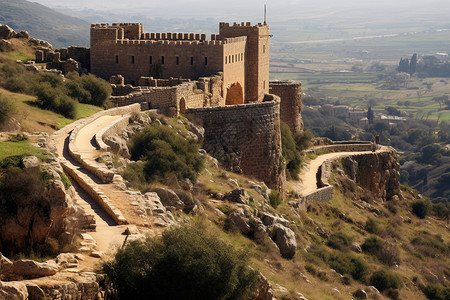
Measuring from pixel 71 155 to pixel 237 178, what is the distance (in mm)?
8604

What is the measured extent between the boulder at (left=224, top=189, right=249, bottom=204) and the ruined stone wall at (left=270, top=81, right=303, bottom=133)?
19.4m

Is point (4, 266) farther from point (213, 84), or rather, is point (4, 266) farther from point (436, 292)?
point (213, 84)

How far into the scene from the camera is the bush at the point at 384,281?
974 inches

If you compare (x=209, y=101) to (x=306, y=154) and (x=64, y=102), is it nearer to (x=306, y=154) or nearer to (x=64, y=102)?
(x=64, y=102)

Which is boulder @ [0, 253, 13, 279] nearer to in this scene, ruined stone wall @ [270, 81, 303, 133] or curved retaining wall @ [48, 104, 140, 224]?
curved retaining wall @ [48, 104, 140, 224]

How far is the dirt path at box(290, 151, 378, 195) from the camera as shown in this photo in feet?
116

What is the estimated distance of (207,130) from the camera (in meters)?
29.0

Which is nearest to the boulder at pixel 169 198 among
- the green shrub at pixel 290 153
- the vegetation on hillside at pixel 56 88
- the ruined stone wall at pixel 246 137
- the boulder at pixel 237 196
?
the boulder at pixel 237 196

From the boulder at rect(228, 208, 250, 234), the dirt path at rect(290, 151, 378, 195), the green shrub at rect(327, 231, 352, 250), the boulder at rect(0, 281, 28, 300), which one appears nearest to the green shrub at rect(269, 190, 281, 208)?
the green shrub at rect(327, 231, 352, 250)

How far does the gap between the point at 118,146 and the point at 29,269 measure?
9975 mm

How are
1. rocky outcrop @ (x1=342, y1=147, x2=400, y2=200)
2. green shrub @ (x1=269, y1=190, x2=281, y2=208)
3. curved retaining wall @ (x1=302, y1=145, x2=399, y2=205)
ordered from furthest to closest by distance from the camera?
1. rocky outcrop @ (x1=342, y1=147, x2=400, y2=200)
2. curved retaining wall @ (x1=302, y1=145, x2=399, y2=205)
3. green shrub @ (x1=269, y1=190, x2=281, y2=208)

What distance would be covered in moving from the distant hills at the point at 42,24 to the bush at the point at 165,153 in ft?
231

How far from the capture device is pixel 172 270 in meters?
12.3

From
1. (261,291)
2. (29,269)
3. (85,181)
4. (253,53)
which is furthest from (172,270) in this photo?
(253,53)
